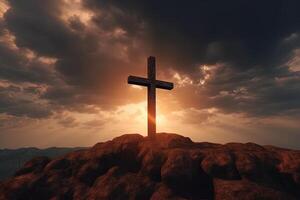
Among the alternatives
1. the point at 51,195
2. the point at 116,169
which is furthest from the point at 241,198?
the point at 51,195

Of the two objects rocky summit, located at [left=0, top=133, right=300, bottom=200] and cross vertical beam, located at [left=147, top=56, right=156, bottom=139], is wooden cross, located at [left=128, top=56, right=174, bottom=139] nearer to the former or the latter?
cross vertical beam, located at [left=147, top=56, right=156, bottom=139]

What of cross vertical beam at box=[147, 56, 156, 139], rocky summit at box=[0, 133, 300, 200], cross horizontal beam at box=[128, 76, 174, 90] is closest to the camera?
rocky summit at box=[0, 133, 300, 200]

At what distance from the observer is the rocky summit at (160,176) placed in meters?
18.0

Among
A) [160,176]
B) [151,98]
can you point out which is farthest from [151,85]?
[160,176]

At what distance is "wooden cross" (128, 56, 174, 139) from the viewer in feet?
86.8

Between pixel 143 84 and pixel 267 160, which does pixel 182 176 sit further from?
pixel 143 84

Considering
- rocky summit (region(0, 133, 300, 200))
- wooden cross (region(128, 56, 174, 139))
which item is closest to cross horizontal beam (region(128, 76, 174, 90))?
wooden cross (region(128, 56, 174, 139))

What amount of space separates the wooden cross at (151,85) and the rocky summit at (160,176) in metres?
3.21

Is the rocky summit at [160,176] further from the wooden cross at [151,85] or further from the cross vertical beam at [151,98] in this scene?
the wooden cross at [151,85]

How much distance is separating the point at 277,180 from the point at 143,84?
14.3 metres

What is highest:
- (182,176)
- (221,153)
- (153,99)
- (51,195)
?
(153,99)

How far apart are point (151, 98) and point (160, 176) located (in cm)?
945

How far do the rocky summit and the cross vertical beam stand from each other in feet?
10.00

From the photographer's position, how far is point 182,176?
19.0 meters
